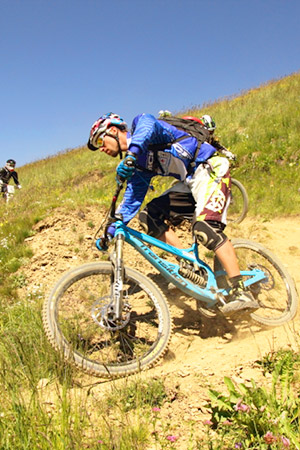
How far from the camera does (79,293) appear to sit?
3057 millimetres

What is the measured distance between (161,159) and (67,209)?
270 cm

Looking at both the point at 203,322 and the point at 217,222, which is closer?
the point at 217,222

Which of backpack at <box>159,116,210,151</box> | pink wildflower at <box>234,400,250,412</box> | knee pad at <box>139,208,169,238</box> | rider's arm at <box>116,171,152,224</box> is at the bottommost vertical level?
pink wildflower at <box>234,400,250,412</box>

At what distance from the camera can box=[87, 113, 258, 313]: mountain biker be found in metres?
3.40

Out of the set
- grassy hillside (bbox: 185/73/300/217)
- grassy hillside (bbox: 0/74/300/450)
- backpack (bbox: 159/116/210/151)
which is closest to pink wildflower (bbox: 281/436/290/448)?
grassy hillside (bbox: 0/74/300/450)

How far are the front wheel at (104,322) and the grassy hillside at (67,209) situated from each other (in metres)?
0.23

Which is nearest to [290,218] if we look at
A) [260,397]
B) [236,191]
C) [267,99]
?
[236,191]

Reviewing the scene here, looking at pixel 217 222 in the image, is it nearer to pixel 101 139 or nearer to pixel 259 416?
pixel 101 139

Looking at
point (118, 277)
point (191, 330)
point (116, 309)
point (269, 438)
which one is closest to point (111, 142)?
point (118, 277)

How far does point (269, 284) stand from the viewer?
4242 mm

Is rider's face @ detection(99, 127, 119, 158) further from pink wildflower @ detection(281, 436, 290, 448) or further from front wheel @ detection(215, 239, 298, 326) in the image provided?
pink wildflower @ detection(281, 436, 290, 448)

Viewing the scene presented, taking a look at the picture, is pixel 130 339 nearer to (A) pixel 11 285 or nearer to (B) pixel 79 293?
(B) pixel 79 293

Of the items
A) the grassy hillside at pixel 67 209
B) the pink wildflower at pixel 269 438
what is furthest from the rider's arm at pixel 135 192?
the pink wildflower at pixel 269 438

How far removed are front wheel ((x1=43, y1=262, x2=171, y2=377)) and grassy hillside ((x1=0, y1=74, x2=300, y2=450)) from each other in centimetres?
23
